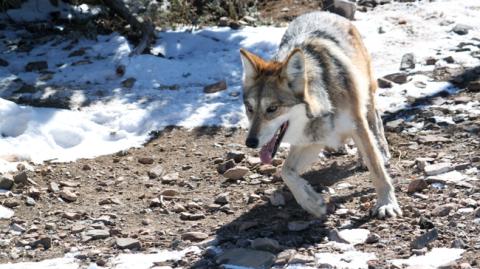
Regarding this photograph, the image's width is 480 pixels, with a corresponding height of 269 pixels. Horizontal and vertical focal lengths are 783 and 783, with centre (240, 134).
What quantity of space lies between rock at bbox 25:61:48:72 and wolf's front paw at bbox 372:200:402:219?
17.4ft

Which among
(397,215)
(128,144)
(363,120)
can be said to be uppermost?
(363,120)

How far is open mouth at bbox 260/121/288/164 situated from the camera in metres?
5.84

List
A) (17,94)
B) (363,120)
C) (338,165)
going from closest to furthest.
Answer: (363,120) → (338,165) → (17,94)

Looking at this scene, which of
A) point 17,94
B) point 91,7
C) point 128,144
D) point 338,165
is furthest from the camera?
point 91,7

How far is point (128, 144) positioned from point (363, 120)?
273 cm

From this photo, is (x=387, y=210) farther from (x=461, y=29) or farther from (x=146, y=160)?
(x=461, y=29)

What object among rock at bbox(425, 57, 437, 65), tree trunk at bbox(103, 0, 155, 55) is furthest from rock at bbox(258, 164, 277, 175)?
tree trunk at bbox(103, 0, 155, 55)

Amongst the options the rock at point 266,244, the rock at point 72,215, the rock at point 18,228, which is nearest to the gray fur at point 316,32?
the rock at point 266,244

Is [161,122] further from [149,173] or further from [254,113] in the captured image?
[254,113]

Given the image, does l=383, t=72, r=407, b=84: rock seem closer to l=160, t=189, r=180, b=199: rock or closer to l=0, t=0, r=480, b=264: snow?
l=0, t=0, r=480, b=264: snow

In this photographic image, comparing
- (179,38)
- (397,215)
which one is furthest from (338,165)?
(179,38)

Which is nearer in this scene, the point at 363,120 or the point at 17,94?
the point at 363,120

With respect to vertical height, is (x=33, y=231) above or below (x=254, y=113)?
below

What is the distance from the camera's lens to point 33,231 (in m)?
6.07
